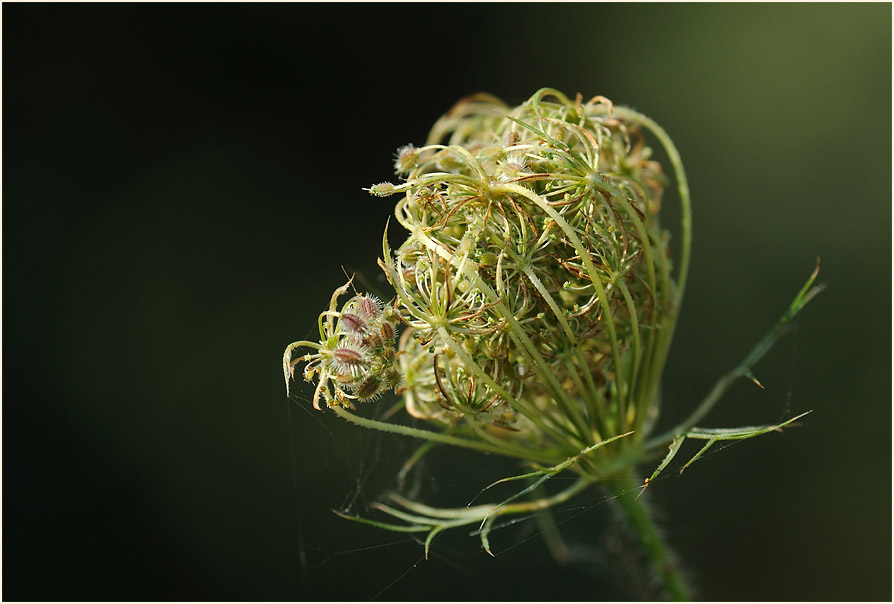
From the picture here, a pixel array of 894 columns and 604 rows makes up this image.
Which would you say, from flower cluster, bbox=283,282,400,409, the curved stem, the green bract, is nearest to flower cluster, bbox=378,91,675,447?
the green bract

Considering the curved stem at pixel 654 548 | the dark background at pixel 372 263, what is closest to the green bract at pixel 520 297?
the curved stem at pixel 654 548

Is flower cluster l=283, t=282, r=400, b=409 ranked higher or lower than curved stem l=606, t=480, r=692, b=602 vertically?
higher

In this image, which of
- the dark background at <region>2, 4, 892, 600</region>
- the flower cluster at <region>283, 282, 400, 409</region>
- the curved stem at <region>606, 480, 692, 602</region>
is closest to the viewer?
the flower cluster at <region>283, 282, 400, 409</region>

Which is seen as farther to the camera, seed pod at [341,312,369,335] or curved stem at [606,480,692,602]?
curved stem at [606,480,692,602]

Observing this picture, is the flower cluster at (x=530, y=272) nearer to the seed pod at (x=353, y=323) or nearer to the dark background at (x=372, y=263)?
the seed pod at (x=353, y=323)

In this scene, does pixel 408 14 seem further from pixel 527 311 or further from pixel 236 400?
pixel 527 311

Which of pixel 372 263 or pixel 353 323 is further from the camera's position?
pixel 372 263

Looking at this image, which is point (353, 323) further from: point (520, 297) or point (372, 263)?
point (372, 263)

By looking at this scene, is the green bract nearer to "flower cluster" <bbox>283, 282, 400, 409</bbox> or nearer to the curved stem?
"flower cluster" <bbox>283, 282, 400, 409</bbox>

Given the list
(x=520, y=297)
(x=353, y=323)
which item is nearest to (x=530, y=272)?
(x=520, y=297)
